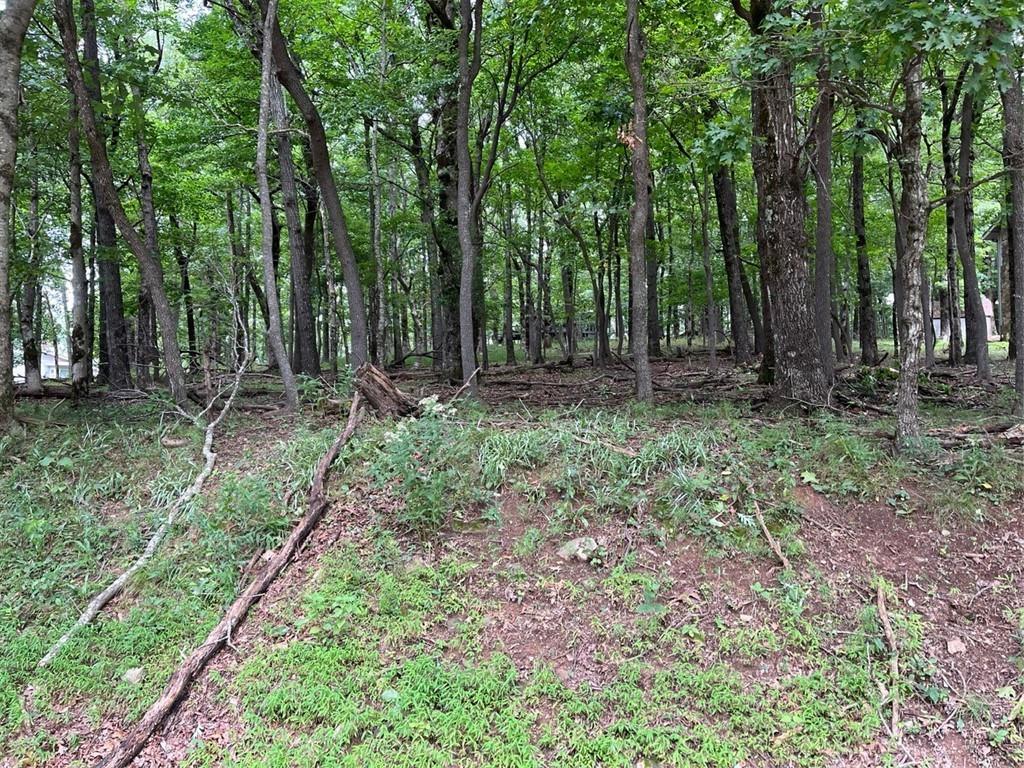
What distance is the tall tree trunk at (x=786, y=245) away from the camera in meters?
6.52

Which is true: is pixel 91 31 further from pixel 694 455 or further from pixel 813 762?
pixel 813 762

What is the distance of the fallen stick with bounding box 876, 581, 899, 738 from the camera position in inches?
115

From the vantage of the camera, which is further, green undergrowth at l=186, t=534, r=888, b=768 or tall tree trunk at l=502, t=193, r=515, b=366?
tall tree trunk at l=502, t=193, r=515, b=366

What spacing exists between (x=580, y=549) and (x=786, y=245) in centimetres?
486

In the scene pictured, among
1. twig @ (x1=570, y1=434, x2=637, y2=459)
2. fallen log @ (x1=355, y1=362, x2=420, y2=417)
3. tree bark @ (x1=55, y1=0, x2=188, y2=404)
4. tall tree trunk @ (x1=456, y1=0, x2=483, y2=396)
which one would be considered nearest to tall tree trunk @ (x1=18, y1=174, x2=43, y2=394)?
tree bark @ (x1=55, y1=0, x2=188, y2=404)

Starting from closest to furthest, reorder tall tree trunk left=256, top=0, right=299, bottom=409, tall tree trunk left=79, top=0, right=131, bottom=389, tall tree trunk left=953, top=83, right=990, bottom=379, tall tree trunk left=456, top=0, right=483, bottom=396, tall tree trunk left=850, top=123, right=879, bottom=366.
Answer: tall tree trunk left=256, top=0, right=299, bottom=409
tall tree trunk left=456, top=0, right=483, bottom=396
tall tree trunk left=79, top=0, right=131, bottom=389
tall tree trunk left=953, top=83, right=990, bottom=379
tall tree trunk left=850, top=123, right=879, bottom=366

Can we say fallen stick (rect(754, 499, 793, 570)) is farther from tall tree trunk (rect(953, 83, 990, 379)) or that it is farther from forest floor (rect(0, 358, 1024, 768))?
tall tree trunk (rect(953, 83, 990, 379))

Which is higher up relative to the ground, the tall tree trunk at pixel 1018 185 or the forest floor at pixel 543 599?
the tall tree trunk at pixel 1018 185

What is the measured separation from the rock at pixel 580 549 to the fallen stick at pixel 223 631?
6.68 feet

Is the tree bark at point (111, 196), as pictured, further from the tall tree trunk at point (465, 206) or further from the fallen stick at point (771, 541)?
the fallen stick at point (771, 541)

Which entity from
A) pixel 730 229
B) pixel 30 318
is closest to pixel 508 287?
pixel 730 229

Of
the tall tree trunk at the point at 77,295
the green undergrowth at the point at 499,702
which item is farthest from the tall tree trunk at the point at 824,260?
the tall tree trunk at the point at 77,295

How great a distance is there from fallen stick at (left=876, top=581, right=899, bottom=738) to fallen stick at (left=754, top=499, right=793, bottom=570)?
546 millimetres

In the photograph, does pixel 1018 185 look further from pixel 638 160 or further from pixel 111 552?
pixel 111 552
